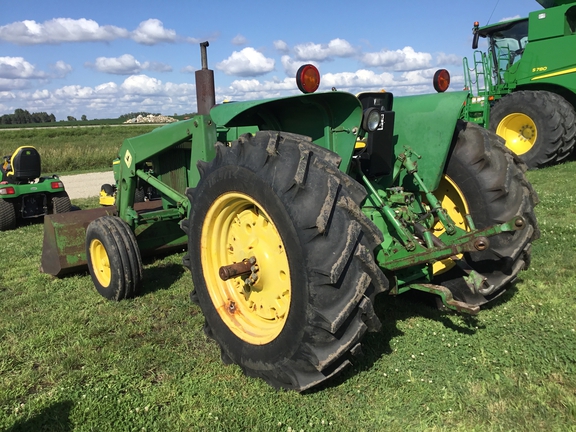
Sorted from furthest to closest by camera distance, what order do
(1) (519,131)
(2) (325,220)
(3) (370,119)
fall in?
(1) (519,131), (3) (370,119), (2) (325,220)

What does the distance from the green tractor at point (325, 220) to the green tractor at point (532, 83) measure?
22.7 ft

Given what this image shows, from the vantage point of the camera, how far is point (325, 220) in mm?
2262

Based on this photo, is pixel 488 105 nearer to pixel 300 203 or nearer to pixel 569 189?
A: pixel 569 189

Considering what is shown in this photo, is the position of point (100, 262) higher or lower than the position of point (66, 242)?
lower

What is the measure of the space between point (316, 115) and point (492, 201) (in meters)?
1.36

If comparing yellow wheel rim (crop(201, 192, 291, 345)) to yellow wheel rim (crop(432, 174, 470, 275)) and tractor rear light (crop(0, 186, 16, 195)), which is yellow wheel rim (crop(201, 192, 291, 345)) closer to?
yellow wheel rim (crop(432, 174, 470, 275))

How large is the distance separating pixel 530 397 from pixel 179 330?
233cm

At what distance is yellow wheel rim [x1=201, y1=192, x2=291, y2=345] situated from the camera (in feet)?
9.03

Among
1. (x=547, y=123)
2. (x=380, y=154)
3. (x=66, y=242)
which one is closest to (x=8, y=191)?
(x=66, y=242)

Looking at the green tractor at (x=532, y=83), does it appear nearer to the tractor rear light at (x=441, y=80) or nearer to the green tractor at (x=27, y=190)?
the tractor rear light at (x=441, y=80)

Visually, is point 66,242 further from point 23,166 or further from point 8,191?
point 23,166

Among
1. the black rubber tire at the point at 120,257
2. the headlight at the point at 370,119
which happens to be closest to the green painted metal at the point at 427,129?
the headlight at the point at 370,119

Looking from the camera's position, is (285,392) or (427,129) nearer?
(285,392)

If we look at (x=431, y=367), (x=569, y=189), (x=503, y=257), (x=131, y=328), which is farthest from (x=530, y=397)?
(x=569, y=189)
